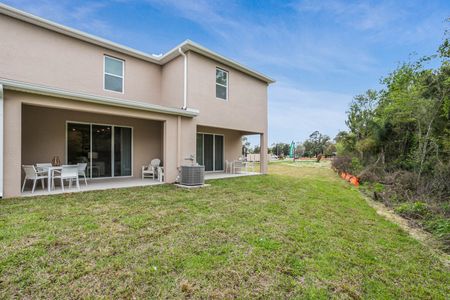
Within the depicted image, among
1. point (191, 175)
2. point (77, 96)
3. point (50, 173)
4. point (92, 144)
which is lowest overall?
point (191, 175)

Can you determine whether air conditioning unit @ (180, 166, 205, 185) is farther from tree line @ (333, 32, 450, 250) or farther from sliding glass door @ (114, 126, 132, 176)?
tree line @ (333, 32, 450, 250)

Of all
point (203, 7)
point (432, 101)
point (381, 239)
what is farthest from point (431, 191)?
point (203, 7)

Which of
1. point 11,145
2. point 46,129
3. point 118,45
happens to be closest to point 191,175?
point 11,145

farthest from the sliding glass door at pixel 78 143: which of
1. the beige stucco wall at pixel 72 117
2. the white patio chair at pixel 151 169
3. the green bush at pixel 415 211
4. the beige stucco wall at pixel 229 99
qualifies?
the green bush at pixel 415 211

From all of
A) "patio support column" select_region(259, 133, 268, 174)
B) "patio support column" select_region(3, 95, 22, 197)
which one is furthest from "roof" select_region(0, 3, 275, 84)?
"patio support column" select_region(3, 95, 22, 197)

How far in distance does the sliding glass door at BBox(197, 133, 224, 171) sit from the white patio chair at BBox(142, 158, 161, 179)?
102 inches

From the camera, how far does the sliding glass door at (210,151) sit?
12.2 m

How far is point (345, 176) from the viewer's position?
42.1 ft

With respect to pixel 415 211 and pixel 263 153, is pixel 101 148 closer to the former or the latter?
pixel 263 153

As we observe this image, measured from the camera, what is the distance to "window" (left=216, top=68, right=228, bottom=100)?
10.4 meters

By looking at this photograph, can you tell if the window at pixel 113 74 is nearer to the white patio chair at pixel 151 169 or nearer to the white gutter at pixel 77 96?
the white gutter at pixel 77 96

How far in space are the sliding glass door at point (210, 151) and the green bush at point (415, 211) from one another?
8713mm

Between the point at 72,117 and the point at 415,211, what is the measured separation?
11132mm

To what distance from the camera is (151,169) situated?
31.9 ft
